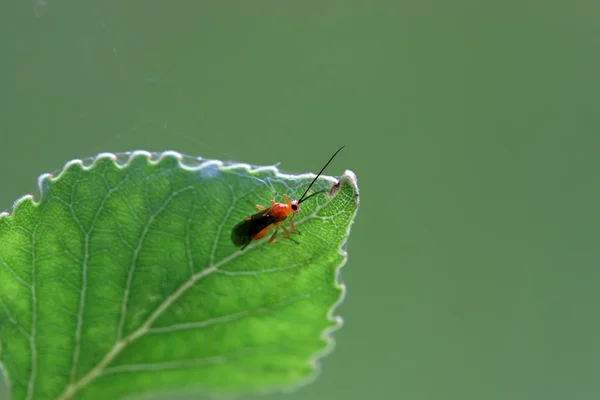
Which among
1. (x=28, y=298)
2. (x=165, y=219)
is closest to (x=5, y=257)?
(x=28, y=298)

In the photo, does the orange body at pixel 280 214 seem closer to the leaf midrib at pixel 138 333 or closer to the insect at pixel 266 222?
the insect at pixel 266 222

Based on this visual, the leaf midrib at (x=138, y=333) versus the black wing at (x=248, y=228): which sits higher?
the black wing at (x=248, y=228)

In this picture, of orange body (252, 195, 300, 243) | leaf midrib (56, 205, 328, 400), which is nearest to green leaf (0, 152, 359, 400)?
leaf midrib (56, 205, 328, 400)

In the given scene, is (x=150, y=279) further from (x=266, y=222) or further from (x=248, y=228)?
(x=266, y=222)

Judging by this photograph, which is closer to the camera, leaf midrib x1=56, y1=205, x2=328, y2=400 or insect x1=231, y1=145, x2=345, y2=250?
leaf midrib x1=56, y1=205, x2=328, y2=400

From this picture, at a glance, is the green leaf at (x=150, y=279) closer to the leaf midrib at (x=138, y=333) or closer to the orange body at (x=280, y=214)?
the leaf midrib at (x=138, y=333)

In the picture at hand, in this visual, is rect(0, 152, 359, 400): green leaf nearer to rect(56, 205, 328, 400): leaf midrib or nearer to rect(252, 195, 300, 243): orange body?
rect(56, 205, 328, 400): leaf midrib

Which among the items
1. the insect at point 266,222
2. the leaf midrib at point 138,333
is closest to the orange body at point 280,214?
the insect at point 266,222

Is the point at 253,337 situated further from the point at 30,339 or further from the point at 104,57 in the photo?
the point at 104,57

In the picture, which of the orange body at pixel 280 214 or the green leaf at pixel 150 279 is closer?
the green leaf at pixel 150 279

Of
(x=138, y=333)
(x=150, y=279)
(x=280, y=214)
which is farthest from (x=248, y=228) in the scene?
(x=138, y=333)
